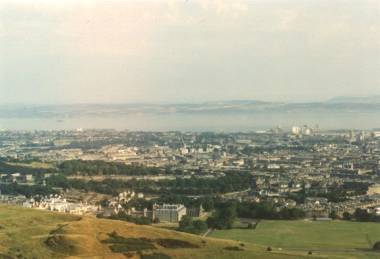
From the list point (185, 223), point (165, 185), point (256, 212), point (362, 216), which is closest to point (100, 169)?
point (165, 185)

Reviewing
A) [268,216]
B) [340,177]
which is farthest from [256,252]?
[340,177]

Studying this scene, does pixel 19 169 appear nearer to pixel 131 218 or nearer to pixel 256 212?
pixel 131 218

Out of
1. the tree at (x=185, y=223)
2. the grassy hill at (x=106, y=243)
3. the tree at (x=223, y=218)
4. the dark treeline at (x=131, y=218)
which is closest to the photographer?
the grassy hill at (x=106, y=243)

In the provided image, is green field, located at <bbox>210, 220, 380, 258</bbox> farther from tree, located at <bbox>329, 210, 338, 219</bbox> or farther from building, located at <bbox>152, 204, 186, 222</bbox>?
building, located at <bbox>152, 204, 186, 222</bbox>

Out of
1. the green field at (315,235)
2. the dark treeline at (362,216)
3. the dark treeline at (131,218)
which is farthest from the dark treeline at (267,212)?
the dark treeline at (131,218)

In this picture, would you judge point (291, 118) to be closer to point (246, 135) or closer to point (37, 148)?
point (246, 135)

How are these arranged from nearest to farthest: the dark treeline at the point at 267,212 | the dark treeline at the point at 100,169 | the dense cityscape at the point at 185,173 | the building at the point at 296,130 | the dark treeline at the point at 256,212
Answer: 1. the dark treeline at the point at 256,212
2. the dark treeline at the point at 267,212
3. the dense cityscape at the point at 185,173
4. the dark treeline at the point at 100,169
5. the building at the point at 296,130

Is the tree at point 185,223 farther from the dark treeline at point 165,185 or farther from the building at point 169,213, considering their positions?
the dark treeline at point 165,185
